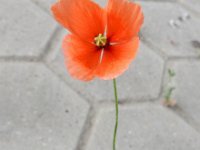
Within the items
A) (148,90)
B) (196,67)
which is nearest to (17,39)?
(148,90)

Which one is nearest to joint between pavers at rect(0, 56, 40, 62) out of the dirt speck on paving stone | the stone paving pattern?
the stone paving pattern

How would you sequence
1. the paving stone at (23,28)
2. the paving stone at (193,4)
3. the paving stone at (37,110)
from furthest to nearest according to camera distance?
the paving stone at (193,4) → the paving stone at (23,28) → the paving stone at (37,110)

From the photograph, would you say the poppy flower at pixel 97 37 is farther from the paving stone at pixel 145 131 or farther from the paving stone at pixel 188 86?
the paving stone at pixel 188 86

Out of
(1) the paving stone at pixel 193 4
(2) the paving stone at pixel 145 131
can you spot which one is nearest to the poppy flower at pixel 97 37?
(2) the paving stone at pixel 145 131

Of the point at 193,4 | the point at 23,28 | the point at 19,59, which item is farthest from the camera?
the point at 193,4

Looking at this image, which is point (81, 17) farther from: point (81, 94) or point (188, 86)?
point (188, 86)

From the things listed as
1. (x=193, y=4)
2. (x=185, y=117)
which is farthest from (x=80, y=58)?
(x=193, y=4)
